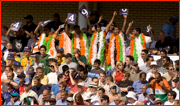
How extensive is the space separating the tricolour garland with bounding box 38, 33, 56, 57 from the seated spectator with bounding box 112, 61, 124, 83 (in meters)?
1.91

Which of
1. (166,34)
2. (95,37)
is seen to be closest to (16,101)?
(95,37)

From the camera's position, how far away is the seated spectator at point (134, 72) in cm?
1006

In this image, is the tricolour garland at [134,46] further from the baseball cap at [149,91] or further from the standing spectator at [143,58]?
the baseball cap at [149,91]

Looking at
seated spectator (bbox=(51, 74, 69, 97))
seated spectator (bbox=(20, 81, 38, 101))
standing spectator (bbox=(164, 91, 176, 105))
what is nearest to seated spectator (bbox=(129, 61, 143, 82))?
standing spectator (bbox=(164, 91, 176, 105))

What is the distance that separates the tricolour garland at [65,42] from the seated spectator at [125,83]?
2057mm

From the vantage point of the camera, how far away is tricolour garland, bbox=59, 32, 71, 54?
11398 millimetres

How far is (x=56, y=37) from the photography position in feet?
38.1

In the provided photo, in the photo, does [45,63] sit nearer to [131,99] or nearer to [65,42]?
[65,42]

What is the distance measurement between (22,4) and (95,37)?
14.9 ft

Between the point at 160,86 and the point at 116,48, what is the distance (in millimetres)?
2090

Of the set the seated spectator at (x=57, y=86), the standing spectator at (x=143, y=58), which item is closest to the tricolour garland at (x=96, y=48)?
the standing spectator at (x=143, y=58)

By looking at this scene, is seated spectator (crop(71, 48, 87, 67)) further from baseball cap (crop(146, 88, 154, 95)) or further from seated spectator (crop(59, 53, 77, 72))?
baseball cap (crop(146, 88, 154, 95))

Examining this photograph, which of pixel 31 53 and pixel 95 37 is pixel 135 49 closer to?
pixel 95 37

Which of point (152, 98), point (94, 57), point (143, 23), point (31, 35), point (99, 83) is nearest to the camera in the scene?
point (152, 98)
